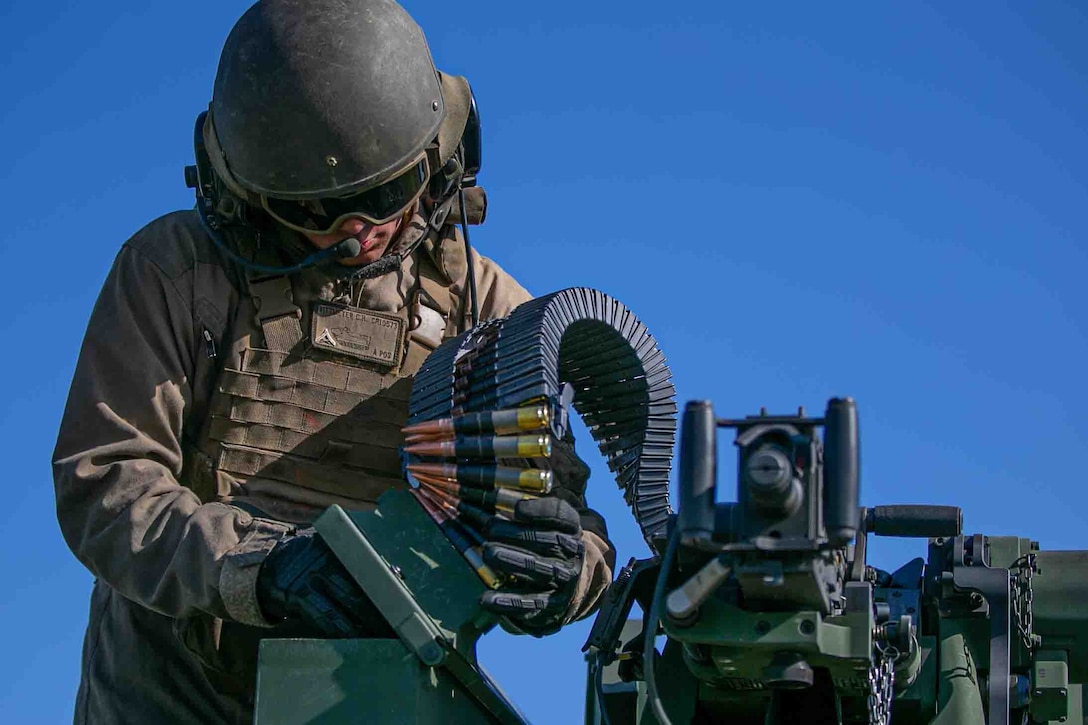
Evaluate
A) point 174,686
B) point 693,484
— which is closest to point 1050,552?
point 693,484

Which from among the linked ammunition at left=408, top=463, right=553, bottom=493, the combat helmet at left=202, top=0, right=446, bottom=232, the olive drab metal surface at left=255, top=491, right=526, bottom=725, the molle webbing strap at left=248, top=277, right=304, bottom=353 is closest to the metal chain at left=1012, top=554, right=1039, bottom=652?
the linked ammunition at left=408, top=463, right=553, bottom=493

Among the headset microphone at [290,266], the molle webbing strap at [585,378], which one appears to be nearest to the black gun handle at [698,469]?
the molle webbing strap at [585,378]

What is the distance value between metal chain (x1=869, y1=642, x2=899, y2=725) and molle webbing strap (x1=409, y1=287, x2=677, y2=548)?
4.17 feet

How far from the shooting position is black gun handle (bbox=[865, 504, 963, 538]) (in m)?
7.65

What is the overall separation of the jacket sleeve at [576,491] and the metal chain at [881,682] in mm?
1547

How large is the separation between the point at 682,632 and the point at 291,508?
9.88 ft

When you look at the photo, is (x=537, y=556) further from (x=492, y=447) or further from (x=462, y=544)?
(x=492, y=447)

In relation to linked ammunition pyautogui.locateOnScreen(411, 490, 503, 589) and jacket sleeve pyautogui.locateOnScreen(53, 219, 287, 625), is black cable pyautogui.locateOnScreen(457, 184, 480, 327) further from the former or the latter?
linked ammunition pyautogui.locateOnScreen(411, 490, 503, 589)

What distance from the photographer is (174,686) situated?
8.55 meters

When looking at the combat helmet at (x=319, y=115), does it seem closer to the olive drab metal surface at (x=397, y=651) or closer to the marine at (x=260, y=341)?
the marine at (x=260, y=341)

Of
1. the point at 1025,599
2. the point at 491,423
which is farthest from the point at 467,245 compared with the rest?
the point at 1025,599

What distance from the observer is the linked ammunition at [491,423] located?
762 cm

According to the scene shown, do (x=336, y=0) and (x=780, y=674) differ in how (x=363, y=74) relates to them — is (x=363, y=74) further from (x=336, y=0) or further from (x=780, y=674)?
(x=780, y=674)

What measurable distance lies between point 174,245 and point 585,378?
199 cm
